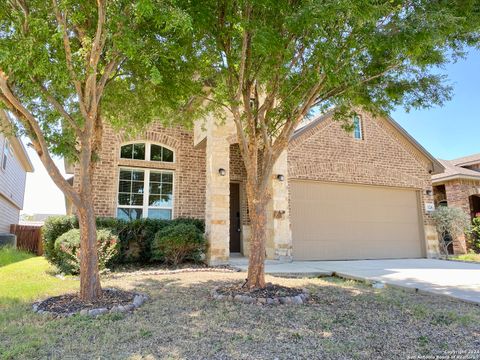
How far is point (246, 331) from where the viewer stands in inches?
158

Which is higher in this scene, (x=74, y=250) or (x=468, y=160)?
(x=468, y=160)

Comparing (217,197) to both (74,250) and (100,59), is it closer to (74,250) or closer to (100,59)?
(74,250)

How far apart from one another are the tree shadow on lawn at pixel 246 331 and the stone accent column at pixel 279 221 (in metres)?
4.63

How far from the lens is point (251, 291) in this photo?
18.8ft

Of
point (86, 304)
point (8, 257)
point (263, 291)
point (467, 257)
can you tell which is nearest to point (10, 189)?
point (8, 257)

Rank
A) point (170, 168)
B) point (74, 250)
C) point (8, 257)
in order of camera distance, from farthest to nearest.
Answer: point (170, 168), point (8, 257), point (74, 250)

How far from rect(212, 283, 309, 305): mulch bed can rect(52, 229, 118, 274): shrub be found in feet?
10.7

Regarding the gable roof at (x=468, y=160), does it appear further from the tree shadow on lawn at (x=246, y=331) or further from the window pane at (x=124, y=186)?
the window pane at (x=124, y=186)

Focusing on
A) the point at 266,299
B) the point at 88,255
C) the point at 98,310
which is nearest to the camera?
the point at 98,310

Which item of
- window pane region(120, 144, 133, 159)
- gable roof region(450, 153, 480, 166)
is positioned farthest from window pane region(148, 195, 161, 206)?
gable roof region(450, 153, 480, 166)

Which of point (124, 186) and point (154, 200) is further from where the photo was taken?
point (154, 200)

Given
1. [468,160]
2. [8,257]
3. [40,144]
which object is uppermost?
[468,160]

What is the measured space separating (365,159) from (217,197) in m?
5.83

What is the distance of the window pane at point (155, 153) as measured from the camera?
11.7m
